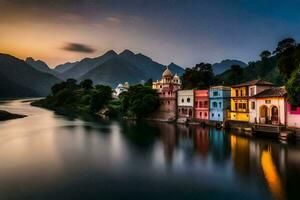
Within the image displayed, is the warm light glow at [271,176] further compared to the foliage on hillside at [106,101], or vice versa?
the foliage on hillside at [106,101]

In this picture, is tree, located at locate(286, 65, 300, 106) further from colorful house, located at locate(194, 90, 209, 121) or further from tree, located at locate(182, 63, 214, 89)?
tree, located at locate(182, 63, 214, 89)

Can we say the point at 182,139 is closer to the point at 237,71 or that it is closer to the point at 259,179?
the point at 259,179

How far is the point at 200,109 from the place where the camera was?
2977 inches

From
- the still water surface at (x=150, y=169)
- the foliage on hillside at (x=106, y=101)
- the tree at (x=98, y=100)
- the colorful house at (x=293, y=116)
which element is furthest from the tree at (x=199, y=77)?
the still water surface at (x=150, y=169)

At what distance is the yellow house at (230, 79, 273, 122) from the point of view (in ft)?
197

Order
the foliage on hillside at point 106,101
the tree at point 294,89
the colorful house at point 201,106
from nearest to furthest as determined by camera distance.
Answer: the tree at point 294,89 → the colorful house at point 201,106 → the foliage on hillside at point 106,101

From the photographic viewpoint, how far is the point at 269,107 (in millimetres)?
54844

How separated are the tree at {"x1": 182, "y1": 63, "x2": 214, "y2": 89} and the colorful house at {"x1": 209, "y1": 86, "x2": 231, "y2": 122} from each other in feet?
93.0

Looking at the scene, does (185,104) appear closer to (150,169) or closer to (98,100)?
(150,169)

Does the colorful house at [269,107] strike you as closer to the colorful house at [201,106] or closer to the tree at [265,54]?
the colorful house at [201,106]

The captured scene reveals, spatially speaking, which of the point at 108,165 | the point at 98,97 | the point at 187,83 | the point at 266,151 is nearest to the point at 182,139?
the point at 266,151

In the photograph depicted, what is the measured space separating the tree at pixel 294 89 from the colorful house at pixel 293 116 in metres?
2.16

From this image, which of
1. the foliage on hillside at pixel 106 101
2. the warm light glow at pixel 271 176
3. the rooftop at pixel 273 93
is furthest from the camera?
the foliage on hillside at pixel 106 101

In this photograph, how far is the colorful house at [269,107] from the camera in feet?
167
